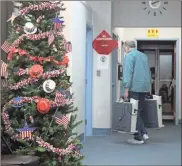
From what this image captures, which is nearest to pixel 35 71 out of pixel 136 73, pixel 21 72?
pixel 21 72

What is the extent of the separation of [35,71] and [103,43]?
177 centimetres

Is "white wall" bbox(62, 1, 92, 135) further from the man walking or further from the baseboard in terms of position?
the man walking

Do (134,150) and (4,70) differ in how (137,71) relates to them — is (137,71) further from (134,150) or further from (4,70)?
(4,70)

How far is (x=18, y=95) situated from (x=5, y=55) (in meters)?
0.42

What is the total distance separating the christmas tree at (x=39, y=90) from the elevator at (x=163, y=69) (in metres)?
1.29

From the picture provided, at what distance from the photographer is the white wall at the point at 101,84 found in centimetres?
457

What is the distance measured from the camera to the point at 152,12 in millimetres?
4277

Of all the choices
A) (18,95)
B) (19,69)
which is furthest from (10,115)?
(19,69)

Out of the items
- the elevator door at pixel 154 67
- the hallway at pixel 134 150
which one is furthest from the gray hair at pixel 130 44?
the hallway at pixel 134 150

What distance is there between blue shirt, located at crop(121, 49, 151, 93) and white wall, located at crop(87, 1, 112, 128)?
572mm

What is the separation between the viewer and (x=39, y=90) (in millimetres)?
2916

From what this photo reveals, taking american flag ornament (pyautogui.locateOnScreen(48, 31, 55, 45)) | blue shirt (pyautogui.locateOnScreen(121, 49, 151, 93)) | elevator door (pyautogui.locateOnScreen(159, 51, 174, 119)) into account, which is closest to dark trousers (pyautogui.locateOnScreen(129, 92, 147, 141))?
blue shirt (pyautogui.locateOnScreen(121, 49, 151, 93))

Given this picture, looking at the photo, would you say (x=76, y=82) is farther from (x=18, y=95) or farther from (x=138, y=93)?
(x=18, y=95)

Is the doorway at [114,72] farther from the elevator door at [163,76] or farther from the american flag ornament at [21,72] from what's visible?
the american flag ornament at [21,72]
